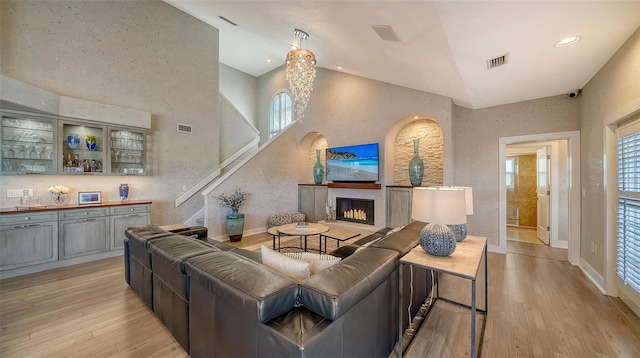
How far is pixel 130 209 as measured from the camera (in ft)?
13.6

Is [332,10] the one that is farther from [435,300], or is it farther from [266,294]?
[435,300]

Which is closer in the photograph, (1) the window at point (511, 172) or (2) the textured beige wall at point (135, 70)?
(2) the textured beige wall at point (135, 70)

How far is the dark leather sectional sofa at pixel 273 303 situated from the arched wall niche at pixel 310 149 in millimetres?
5006

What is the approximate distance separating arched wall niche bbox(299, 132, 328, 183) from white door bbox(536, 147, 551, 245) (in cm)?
494

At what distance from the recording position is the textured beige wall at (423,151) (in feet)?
16.2

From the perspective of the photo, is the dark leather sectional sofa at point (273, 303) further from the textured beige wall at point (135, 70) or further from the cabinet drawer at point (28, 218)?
the textured beige wall at point (135, 70)

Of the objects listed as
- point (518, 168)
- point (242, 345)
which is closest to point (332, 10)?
point (242, 345)

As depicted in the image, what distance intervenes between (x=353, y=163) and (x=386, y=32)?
318cm

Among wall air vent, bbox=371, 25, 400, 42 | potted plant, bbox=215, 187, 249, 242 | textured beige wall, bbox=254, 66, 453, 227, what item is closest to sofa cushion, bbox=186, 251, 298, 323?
wall air vent, bbox=371, 25, 400, 42

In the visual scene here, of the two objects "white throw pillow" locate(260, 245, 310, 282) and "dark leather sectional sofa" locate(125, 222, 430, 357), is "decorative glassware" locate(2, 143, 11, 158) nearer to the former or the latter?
"dark leather sectional sofa" locate(125, 222, 430, 357)

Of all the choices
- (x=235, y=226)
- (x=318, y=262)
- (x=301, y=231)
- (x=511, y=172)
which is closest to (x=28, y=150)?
(x=235, y=226)

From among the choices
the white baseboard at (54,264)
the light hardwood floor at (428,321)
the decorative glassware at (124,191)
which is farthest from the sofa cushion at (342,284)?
the decorative glassware at (124,191)

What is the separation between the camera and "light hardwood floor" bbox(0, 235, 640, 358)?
1.83 m

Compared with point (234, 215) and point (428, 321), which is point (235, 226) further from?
point (428, 321)
